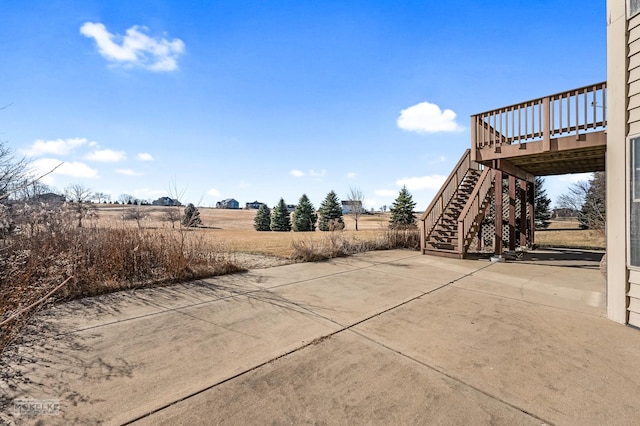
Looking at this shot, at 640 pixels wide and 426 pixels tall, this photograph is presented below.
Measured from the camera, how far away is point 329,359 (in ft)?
8.38

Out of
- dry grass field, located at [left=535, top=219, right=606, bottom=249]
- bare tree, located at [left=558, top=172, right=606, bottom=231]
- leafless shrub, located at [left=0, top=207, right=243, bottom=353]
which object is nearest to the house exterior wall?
leafless shrub, located at [left=0, top=207, right=243, bottom=353]

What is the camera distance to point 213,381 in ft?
7.27

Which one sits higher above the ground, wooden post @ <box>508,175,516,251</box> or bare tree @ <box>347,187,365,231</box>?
bare tree @ <box>347,187,365,231</box>

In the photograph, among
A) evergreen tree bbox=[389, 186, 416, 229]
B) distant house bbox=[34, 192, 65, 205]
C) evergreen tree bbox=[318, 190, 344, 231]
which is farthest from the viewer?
evergreen tree bbox=[318, 190, 344, 231]

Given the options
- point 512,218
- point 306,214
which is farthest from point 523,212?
point 306,214

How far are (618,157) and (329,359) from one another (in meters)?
4.29

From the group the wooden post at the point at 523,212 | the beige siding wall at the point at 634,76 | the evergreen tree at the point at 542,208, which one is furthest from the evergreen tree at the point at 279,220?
the beige siding wall at the point at 634,76

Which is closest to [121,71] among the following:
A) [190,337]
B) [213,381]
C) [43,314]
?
[43,314]

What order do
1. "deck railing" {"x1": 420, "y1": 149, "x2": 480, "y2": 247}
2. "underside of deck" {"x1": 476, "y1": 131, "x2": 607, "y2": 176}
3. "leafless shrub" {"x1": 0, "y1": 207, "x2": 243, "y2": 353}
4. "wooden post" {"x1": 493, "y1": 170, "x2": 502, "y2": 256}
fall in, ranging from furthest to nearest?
1. "deck railing" {"x1": 420, "y1": 149, "x2": 480, "y2": 247}
2. "wooden post" {"x1": 493, "y1": 170, "x2": 502, "y2": 256}
3. "underside of deck" {"x1": 476, "y1": 131, "x2": 607, "y2": 176}
4. "leafless shrub" {"x1": 0, "y1": 207, "x2": 243, "y2": 353}

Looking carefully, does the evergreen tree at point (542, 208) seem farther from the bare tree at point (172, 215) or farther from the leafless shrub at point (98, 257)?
the bare tree at point (172, 215)

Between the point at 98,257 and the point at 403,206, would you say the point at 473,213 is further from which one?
the point at 403,206

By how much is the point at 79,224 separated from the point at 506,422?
23.3ft

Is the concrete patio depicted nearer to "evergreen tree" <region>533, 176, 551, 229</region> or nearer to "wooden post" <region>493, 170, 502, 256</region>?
"wooden post" <region>493, 170, 502, 256</region>

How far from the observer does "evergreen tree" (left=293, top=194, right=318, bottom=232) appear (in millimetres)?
33344
